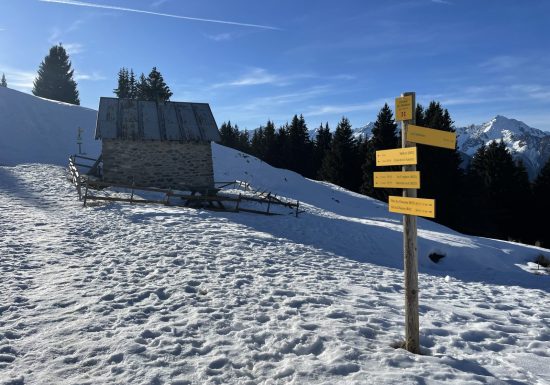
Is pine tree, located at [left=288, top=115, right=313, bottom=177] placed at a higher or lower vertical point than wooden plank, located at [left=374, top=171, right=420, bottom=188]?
higher

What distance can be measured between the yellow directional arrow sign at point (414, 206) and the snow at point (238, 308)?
1.92 meters

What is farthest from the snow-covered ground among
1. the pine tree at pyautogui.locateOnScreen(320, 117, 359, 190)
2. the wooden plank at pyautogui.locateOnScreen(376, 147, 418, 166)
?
the pine tree at pyautogui.locateOnScreen(320, 117, 359, 190)

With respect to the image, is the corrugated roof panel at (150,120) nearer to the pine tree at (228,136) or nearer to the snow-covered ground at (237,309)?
the snow-covered ground at (237,309)

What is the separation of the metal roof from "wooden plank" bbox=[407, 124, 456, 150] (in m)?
18.7

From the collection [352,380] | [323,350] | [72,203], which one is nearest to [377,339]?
[323,350]

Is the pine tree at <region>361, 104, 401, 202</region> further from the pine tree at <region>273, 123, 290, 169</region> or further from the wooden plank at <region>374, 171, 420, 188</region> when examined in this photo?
the wooden plank at <region>374, 171, 420, 188</region>

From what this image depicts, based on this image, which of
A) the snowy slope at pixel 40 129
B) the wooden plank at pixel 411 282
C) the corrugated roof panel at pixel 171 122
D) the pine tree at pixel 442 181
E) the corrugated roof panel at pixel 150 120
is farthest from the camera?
the snowy slope at pixel 40 129

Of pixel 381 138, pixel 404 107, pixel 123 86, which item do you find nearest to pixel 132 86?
pixel 123 86

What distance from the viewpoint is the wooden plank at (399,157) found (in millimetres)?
5186

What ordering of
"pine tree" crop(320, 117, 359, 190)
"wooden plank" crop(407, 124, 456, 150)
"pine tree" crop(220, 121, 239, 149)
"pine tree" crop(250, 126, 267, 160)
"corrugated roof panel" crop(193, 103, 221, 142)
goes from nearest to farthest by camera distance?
"wooden plank" crop(407, 124, 456, 150)
"corrugated roof panel" crop(193, 103, 221, 142)
"pine tree" crop(320, 117, 359, 190)
"pine tree" crop(250, 126, 267, 160)
"pine tree" crop(220, 121, 239, 149)

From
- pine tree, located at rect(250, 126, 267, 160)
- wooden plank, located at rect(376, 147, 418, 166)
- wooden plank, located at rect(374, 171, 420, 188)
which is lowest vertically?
wooden plank, located at rect(374, 171, 420, 188)

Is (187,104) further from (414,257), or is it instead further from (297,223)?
(414,257)

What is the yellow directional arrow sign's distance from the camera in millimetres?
4922

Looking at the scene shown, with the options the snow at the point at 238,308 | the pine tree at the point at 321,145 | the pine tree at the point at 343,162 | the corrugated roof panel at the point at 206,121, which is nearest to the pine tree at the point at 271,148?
the pine tree at the point at 321,145
